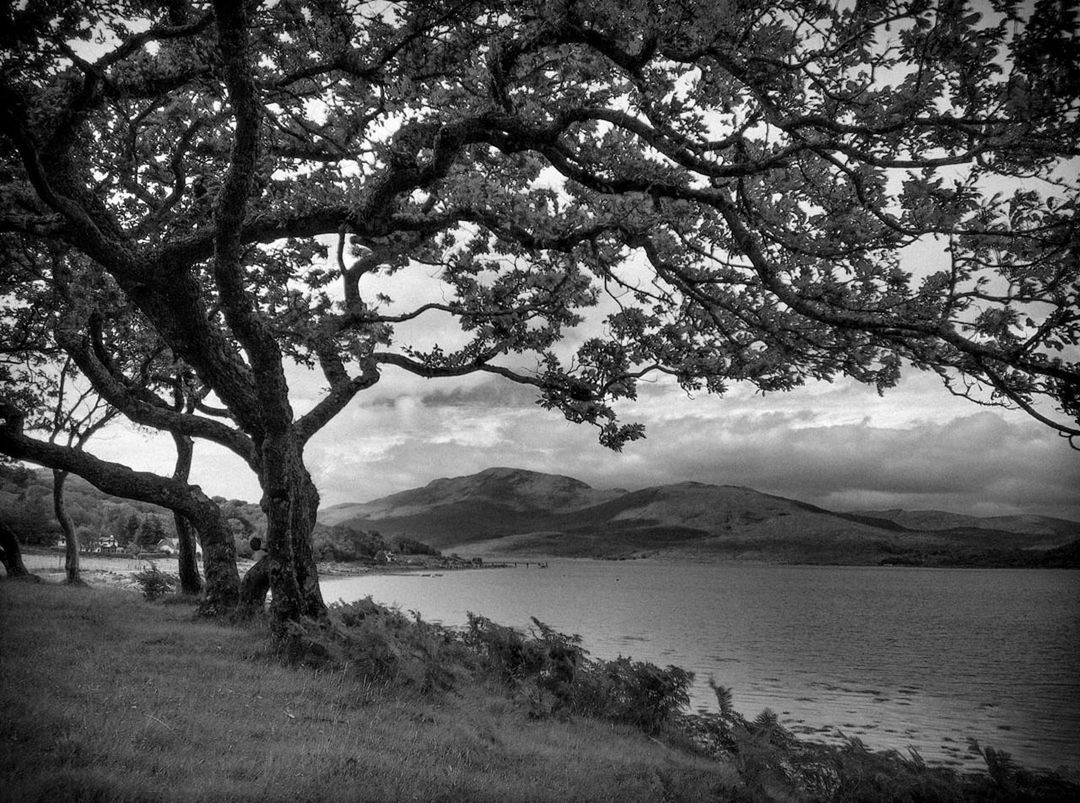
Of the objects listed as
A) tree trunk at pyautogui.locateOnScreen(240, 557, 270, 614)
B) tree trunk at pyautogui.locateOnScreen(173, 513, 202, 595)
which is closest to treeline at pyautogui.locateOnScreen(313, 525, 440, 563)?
tree trunk at pyautogui.locateOnScreen(173, 513, 202, 595)

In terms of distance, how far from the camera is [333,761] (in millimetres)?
6793

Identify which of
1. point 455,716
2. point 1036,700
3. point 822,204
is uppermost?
point 822,204

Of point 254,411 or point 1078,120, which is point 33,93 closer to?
point 254,411

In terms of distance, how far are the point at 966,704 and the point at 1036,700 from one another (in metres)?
4.01

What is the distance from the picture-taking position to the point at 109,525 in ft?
401

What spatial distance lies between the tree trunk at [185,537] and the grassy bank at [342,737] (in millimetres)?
7803

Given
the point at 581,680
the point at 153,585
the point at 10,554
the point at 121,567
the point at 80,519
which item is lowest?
the point at 121,567

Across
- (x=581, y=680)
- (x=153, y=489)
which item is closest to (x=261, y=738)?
(x=581, y=680)

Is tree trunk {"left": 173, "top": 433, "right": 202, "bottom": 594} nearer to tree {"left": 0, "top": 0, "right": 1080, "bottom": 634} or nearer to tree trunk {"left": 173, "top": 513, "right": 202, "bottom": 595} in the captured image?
tree trunk {"left": 173, "top": 513, "right": 202, "bottom": 595}

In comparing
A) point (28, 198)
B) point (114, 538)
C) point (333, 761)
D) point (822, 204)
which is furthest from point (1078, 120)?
point (114, 538)

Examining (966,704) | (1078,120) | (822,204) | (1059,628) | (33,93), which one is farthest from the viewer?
(1059,628)

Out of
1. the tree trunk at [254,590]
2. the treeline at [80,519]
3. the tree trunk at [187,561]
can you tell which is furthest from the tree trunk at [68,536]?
the tree trunk at [254,590]

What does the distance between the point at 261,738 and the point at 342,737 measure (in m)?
0.95

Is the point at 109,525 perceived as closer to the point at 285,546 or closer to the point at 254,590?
the point at 254,590
